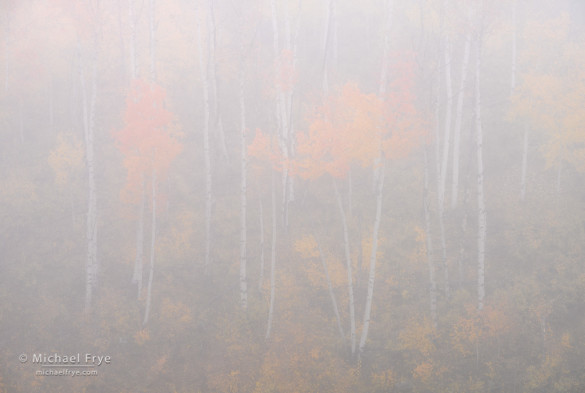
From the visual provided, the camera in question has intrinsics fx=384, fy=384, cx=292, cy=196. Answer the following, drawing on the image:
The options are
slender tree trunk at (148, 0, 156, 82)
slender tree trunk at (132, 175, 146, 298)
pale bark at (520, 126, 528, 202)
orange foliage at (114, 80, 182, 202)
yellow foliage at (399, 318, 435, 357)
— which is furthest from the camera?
pale bark at (520, 126, 528, 202)

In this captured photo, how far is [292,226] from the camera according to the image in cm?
1767

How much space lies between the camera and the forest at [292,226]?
1316 cm

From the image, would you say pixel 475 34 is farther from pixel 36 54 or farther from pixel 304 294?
pixel 36 54

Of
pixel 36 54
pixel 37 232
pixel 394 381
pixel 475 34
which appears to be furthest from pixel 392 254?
pixel 36 54

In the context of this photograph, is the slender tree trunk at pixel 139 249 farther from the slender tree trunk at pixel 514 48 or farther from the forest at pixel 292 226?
the slender tree trunk at pixel 514 48

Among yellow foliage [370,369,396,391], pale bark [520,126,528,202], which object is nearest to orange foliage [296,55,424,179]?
yellow foliage [370,369,396,391]

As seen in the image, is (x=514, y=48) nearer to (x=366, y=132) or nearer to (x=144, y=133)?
(x=366, y=132)

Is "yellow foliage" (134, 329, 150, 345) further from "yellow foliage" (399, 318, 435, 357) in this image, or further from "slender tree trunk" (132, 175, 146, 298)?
"yellow foliage" (399, 318, 435, 357)

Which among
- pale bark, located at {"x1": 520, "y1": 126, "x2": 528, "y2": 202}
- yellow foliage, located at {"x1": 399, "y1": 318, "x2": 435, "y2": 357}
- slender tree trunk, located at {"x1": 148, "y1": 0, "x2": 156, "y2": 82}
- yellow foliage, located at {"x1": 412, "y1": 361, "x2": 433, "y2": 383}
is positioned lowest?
yellow foliage, located at {"x1": 412, "y1": 361, "x2": 433, "y2": 383}

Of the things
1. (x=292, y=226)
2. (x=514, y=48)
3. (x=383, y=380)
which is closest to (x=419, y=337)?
(x=383, y=380)

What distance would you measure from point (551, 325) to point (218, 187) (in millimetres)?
15370

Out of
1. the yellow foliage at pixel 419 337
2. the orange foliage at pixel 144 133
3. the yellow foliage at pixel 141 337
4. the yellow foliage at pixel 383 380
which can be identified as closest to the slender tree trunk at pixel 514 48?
the yellow foliage at pixel 419 337

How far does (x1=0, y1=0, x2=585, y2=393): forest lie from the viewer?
13.2 meters

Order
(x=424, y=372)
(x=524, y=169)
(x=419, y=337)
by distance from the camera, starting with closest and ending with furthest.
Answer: (x=424, y=372), (x=419, y=337), (x=524, y=169)
